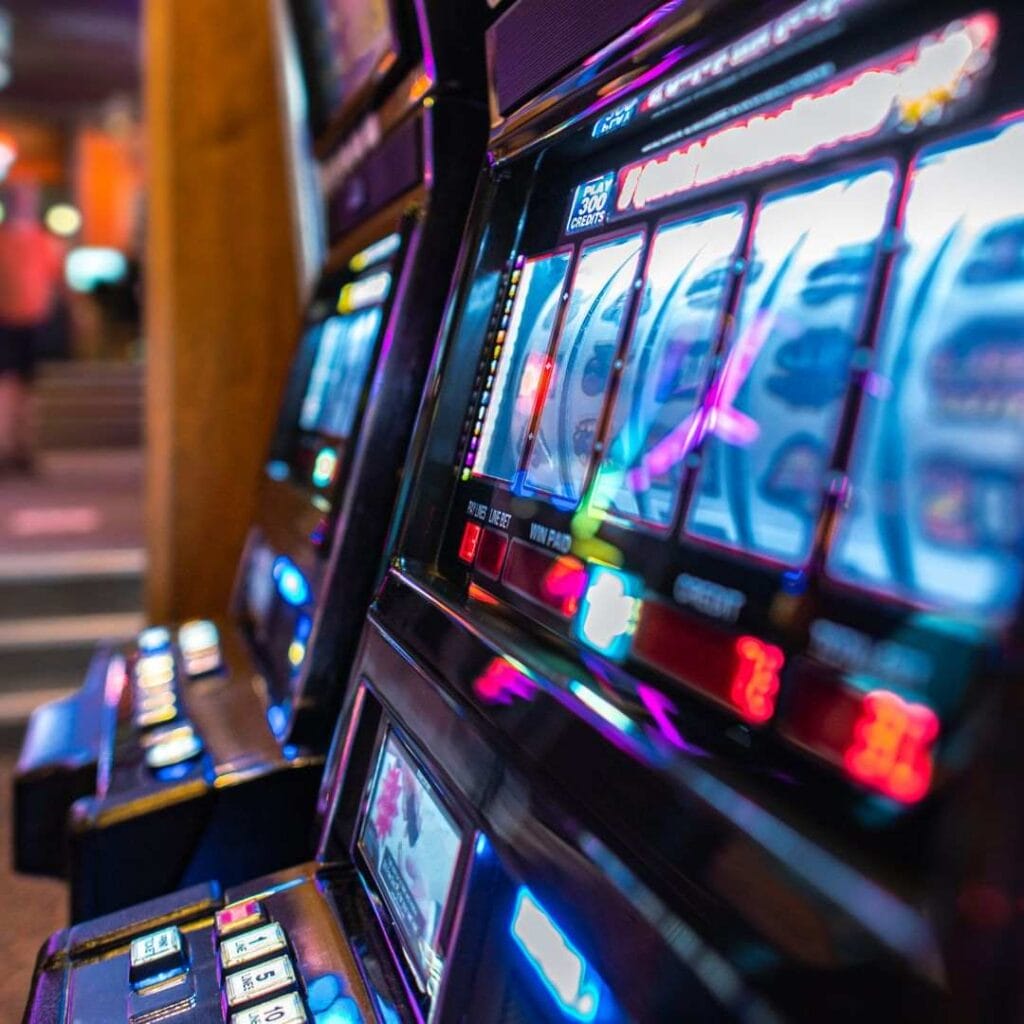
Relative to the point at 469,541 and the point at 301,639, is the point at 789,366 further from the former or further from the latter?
the point at 301,639

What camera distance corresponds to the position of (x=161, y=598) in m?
2.62

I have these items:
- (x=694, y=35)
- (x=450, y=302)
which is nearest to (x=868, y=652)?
(x=694, y=35)

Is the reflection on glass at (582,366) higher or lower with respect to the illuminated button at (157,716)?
higher

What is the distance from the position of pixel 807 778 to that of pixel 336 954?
0.57 meters

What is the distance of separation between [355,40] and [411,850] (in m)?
1.64

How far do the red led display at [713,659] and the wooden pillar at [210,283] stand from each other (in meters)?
2.06

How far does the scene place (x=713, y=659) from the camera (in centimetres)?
70

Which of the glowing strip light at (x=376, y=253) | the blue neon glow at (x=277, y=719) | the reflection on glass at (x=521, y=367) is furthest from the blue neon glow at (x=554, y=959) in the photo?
the glowing strip light at (x=376, y=253)

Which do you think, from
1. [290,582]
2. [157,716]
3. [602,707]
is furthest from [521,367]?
[157,716]

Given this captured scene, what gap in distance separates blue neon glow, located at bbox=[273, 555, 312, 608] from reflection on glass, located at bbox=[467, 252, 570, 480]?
20.8 inches

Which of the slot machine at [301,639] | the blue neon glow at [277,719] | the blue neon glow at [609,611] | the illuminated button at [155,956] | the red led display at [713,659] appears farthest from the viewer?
the blue neon glow at [277,719]

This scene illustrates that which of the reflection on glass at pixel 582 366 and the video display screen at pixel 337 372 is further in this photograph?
the video display screen at pixel 337 372

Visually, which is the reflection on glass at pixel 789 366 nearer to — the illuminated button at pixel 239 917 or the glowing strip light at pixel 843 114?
the glowing strip light at pixel 843 114

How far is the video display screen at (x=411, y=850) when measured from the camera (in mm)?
883
